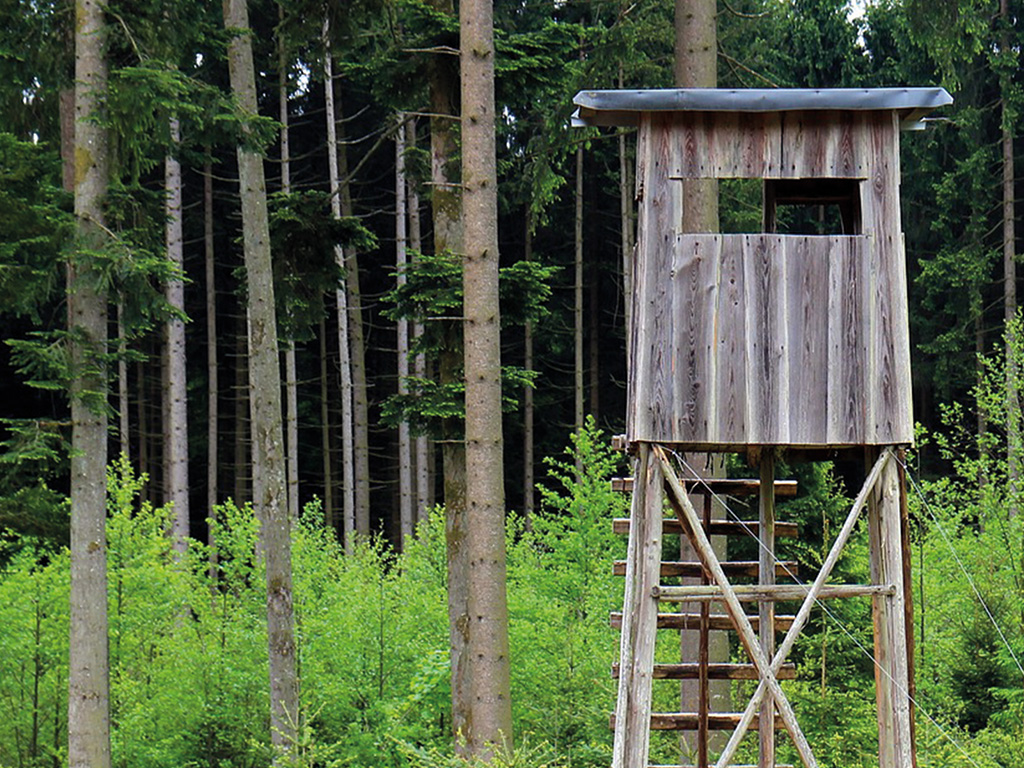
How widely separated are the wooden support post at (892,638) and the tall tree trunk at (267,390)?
681 cm

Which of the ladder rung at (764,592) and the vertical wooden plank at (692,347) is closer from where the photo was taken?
the vertical wooden plank at (692,347)

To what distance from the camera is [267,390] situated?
43.9ft

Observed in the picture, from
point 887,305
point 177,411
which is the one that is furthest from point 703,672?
point 177,411

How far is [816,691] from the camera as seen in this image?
1427 cm

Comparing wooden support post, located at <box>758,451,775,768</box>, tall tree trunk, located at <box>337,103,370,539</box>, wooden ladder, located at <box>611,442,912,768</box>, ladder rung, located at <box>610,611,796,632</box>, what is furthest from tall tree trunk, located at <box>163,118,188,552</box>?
wooden ladder, located at <box>611,442,912,768</box>

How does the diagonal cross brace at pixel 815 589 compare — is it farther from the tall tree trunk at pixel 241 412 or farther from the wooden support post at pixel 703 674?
the tall tree trunk at pixel 241 412

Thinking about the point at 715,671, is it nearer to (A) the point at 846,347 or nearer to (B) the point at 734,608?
(B) the point at 734,608

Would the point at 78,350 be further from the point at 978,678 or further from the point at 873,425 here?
the point at 978,678

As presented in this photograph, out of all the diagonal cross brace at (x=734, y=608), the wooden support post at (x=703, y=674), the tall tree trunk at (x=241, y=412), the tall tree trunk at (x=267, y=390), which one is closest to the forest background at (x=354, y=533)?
the tall tree trunk at (x=267, y=390)

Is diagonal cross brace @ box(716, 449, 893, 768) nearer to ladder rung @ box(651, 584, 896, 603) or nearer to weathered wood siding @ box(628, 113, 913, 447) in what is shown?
ladder rung @ box(651, 584, 896, 603)

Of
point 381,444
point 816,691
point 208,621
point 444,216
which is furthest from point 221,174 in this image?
point 816,691

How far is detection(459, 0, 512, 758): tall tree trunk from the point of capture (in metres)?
11.1

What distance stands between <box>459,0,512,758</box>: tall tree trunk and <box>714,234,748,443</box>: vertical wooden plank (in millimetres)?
3744

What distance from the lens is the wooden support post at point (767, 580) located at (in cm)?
938
